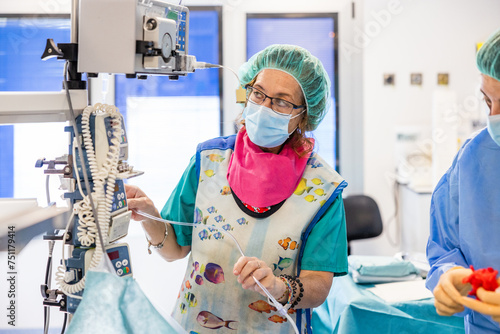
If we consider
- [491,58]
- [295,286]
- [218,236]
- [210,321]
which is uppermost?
[491,58]

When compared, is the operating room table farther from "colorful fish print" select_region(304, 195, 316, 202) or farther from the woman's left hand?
the woman's left hand

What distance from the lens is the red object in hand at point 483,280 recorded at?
0.99 meters

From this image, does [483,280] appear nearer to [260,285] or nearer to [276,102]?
[260,285]

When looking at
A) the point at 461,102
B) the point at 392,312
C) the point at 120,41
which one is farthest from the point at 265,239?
the point at 461,102

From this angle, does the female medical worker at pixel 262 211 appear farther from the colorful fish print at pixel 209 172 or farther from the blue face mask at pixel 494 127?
the blue face mask at pixel 494 127

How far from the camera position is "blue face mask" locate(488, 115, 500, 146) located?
1.08 m

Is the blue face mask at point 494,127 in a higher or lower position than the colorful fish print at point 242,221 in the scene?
higher

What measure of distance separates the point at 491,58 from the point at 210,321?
0.88 metres

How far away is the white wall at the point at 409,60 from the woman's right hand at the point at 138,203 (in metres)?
2.76

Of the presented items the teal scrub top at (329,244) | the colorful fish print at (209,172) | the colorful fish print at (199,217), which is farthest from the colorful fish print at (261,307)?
the colorful fish print at (209,172)

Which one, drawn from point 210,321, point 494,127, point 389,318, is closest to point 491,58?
point 494,127

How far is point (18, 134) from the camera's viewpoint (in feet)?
11.5

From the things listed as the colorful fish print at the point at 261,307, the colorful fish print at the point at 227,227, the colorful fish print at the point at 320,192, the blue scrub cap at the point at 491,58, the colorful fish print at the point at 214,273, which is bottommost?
the colorful fish print at the point at 261,307

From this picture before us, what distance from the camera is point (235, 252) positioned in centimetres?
132
